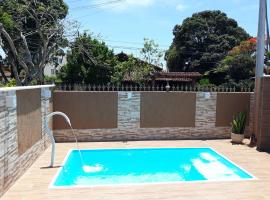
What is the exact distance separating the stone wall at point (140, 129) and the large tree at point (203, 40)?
2417cm

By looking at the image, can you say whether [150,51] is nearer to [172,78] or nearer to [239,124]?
[172,78]

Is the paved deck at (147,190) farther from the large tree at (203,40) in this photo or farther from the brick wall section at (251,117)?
the large tree at (203,40)

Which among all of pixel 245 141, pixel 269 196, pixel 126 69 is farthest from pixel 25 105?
pixel 126 69

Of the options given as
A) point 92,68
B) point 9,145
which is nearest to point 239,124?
point 9,145

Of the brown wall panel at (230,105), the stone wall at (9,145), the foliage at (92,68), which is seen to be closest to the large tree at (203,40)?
the foliage at (92,68)

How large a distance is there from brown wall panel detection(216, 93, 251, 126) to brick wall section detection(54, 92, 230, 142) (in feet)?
0.59

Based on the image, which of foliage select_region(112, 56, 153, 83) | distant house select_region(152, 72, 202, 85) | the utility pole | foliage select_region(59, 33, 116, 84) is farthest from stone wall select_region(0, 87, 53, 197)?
distant house select_region(152, 72, 202, 85)

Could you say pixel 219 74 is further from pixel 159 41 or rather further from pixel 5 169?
pixel 5 169

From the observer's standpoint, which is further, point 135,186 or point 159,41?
Answer: point 159,41

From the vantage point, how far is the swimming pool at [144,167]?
714cm

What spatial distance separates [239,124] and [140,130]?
325cm

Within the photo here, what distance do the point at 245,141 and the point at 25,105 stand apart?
7.21 m

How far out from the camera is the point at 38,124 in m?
8.51

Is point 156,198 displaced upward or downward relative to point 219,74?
downward
